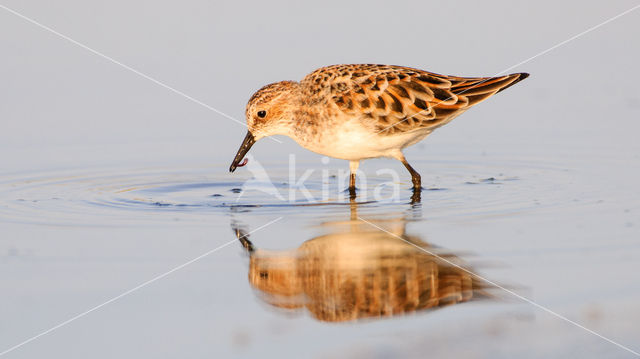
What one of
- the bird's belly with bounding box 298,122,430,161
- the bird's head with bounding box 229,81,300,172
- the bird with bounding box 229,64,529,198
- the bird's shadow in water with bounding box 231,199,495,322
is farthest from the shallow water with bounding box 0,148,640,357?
the bird's head with bounding box 229,81,300,172

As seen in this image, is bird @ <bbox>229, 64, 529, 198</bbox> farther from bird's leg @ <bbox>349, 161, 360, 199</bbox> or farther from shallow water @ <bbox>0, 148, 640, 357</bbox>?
shallow water @ <bbox>0, 148, 640, 357</bbox>

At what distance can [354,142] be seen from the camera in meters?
11.0

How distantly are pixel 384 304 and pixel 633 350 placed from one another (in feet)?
5.70

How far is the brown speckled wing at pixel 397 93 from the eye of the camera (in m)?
11.1

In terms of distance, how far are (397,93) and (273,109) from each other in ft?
5.64

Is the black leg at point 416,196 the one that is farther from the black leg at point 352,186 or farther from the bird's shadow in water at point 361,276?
the bird's shadow in water at point 361,276

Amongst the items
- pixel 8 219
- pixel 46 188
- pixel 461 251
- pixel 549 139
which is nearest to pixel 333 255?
pixel 461 251

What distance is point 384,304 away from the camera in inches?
245

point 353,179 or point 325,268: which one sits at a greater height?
point 353,179

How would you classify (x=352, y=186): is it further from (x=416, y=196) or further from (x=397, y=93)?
(x=397, y=93)

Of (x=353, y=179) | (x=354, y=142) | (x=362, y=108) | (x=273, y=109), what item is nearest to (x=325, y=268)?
(x=354, y=142)

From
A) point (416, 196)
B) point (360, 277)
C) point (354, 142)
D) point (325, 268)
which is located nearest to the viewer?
point (360, 277)

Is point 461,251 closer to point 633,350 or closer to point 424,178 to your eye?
point 633,350

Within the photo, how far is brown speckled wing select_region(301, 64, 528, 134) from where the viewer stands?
36.4 ft
